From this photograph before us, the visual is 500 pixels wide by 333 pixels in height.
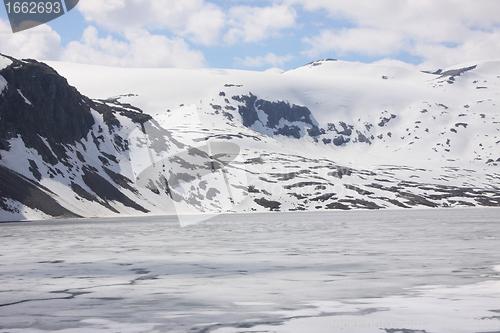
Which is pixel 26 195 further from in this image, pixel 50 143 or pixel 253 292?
pixel 253 292

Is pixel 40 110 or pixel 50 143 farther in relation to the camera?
pixel 40 110

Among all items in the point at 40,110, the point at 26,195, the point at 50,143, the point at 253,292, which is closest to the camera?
the point at 253,292

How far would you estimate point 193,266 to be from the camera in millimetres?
23781

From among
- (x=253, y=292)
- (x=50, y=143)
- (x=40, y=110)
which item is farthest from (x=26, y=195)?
(x=253, y=292)

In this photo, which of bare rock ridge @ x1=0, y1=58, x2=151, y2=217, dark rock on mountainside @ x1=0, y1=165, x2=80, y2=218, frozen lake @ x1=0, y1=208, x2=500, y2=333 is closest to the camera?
frozen lake @ x1=0, y1=208, x2=500, y2=333

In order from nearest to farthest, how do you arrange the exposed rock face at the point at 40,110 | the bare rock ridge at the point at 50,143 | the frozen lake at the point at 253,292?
the frozen lake at the point at 253,292 → the bare rock ridge at the point at 50,143 → the exposed rock face at the point at 40,110

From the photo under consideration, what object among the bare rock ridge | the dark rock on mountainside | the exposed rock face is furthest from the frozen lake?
the exposed rock face

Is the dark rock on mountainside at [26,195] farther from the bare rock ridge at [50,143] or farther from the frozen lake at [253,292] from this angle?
the frozen lake at [253,292]

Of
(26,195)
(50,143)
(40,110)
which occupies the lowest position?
(26,195)

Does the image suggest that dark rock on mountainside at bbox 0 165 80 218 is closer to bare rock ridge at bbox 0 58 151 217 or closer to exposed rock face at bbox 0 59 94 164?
bare rock ridge at bbox 0 58 151 217

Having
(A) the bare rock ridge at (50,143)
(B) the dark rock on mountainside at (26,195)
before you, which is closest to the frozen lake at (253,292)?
(B) the dark rock on mountainside at (26,195)

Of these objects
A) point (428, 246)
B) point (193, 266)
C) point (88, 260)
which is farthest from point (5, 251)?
point (428, 246)

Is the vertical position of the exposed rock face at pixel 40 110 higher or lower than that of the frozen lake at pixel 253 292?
higher

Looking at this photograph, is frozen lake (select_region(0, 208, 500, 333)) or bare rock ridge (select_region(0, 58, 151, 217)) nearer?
frozen lake (select_region(0, 208, 500, 333))
